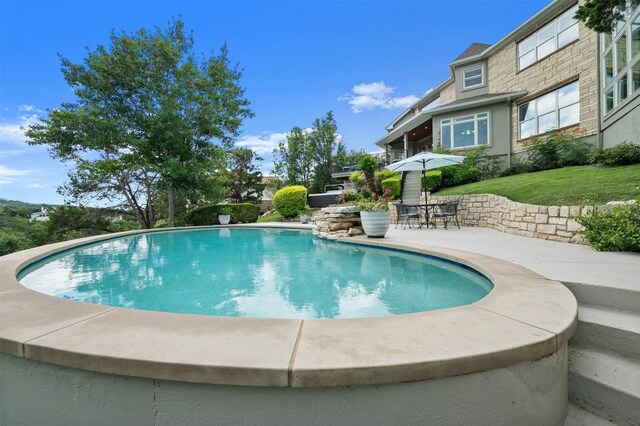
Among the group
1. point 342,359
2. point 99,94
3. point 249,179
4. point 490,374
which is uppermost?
point 99,94

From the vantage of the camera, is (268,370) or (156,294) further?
(156,294)

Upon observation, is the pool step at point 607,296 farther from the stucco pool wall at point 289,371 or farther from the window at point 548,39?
the window at point 548,39

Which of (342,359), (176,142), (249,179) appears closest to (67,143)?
(176,142)

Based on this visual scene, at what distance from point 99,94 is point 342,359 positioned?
1932 cm

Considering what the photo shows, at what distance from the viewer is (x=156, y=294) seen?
163 inches

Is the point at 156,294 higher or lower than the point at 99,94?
lower

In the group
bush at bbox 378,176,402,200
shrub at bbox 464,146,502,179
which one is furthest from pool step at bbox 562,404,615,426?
shrub at bbox 464,146,502,179

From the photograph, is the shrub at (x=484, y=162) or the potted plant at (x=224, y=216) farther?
the potted plant at (x=224, y=216)

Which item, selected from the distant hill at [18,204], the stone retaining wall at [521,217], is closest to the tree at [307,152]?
the distant hill at [18,204]

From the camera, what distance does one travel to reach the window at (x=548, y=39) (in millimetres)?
13273

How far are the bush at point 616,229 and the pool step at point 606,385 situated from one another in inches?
143

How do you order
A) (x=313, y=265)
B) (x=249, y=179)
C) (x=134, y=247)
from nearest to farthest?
(x=313, y=265)
(x=134, y=247)
(x=249, y=179)

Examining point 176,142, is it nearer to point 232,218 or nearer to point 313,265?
point 232,218

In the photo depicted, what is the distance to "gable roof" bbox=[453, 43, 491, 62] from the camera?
1931cm
